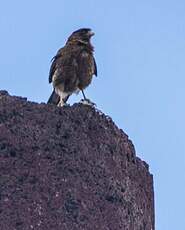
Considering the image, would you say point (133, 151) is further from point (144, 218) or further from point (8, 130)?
point (8, 130)

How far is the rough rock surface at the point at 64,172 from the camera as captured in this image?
6531mm

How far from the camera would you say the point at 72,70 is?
38.1 feet

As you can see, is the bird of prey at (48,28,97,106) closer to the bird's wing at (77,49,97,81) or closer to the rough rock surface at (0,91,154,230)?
the bird's wing at (77,49,97,81)

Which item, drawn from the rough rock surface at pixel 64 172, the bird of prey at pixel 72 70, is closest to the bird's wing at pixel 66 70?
the bird of prey at pixel 72 70

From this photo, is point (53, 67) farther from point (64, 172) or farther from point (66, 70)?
point (64, 172)

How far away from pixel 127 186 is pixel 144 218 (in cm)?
31

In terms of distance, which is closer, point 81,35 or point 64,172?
point 64,172

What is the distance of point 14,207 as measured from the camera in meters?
6.44

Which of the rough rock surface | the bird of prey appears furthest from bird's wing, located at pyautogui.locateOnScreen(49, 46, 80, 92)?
the rough rock surface

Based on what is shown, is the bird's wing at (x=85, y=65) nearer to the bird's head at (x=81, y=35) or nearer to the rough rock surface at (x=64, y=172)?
the bird's head at (x=81, y=35)

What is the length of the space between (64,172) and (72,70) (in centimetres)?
A: 494

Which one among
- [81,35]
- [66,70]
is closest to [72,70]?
[66,70]

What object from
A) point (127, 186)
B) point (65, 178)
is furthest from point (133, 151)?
point (65, 178)

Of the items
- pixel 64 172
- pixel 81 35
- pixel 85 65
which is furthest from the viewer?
pixel 81 35
